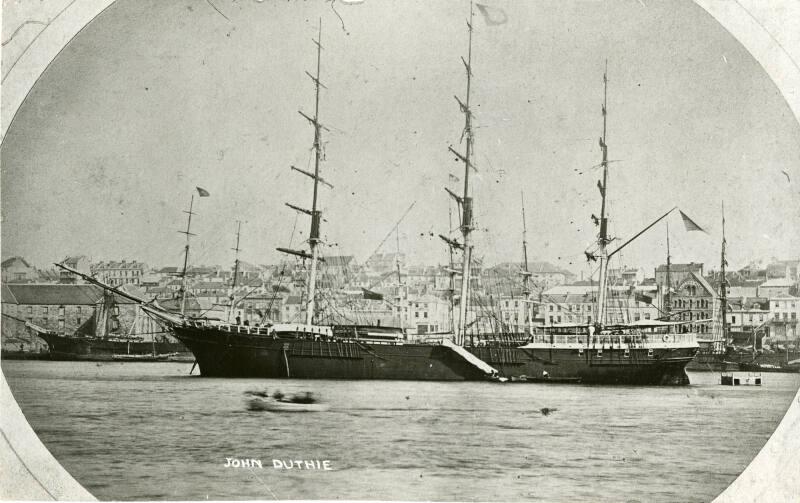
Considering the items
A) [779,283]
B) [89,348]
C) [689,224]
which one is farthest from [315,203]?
[779,283]

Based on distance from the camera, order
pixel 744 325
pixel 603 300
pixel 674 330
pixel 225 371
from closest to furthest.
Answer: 1. pixel 744 325
2. pixel 603 300
3. pixel 674 330
4. pixel 225 371

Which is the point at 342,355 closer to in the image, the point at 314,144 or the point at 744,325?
the point at 314,144

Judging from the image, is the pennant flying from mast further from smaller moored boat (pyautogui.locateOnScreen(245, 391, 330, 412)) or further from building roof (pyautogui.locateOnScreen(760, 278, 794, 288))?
smaller moored boat (pyautogui.locateOnScreen(245, 391, 330, 412))

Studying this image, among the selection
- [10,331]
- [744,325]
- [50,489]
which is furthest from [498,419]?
[10,331]

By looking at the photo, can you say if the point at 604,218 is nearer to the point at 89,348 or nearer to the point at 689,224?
the point at 689,224

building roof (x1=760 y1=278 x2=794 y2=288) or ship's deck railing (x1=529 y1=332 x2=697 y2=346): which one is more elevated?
building roof (x1=760 y1=278 x2=794 y2=288)


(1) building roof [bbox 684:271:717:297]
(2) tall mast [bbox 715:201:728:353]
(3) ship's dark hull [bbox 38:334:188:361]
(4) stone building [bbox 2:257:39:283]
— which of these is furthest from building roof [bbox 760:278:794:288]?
(4) stone building [bbox 2:257:39:283]
